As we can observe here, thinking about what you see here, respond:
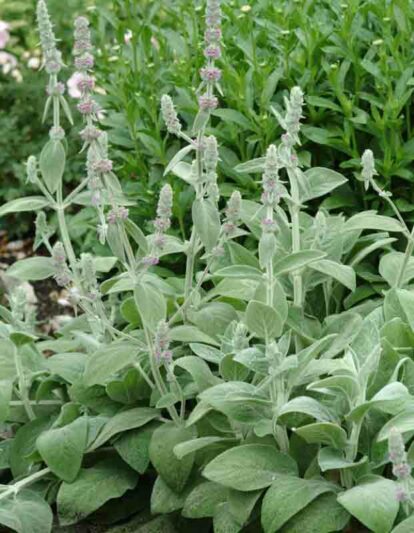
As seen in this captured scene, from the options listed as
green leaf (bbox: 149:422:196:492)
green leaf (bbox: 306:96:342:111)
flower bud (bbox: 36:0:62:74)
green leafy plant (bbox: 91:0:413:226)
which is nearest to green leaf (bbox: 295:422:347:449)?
green leaf (bbox: 149:422:196:492)

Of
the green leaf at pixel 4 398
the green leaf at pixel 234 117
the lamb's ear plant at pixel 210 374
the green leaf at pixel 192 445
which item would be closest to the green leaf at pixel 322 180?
the lamb's ear plant at pixel 210 374

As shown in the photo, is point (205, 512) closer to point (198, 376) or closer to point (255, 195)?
point (198, 376)

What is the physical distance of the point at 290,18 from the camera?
153 inches

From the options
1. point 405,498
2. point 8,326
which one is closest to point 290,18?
point 8,326

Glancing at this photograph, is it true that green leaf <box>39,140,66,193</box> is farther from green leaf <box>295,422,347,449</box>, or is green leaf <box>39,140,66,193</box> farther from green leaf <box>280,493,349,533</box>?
green leaf <box>280,493,349,533</box>

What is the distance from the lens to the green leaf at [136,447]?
286 centimetres

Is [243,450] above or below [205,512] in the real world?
above

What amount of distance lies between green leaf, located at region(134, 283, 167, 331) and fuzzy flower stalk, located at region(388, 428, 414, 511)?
0.77 m

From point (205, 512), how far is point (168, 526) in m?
0.20

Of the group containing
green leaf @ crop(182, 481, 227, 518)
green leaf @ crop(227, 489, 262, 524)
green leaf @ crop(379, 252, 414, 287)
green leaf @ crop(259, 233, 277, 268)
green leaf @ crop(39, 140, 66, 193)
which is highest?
green leaf @ crop(39, 140, 66, 193)

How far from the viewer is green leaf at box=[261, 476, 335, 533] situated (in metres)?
2.44

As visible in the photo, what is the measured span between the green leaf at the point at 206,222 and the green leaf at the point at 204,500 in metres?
0.61

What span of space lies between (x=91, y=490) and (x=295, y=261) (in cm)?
80

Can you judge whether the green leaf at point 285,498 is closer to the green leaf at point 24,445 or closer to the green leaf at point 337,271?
the green leaf at point 337,271
